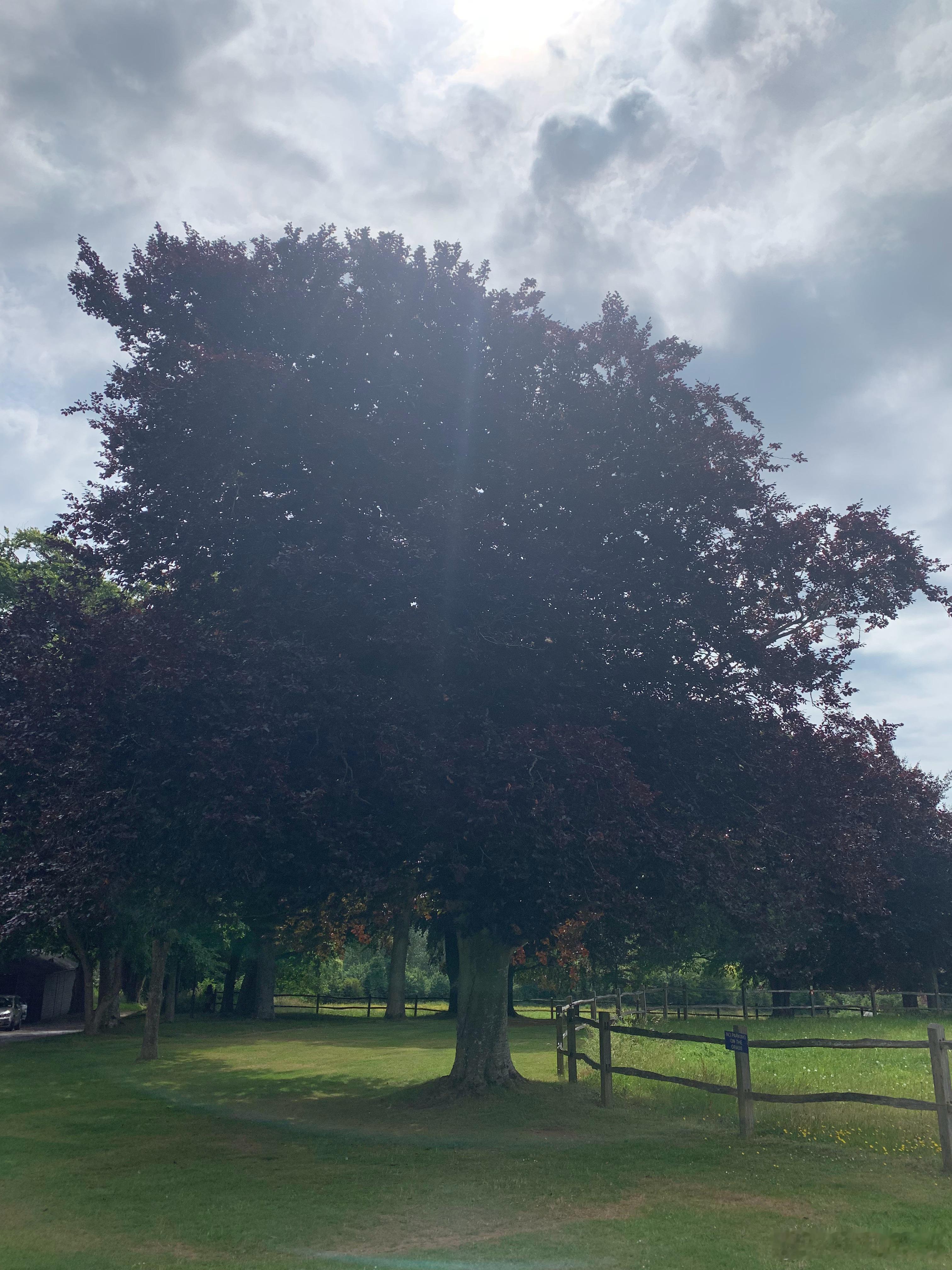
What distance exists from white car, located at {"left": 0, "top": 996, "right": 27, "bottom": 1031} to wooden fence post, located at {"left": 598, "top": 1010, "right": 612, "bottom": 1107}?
3716cm

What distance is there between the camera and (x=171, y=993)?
50.0m

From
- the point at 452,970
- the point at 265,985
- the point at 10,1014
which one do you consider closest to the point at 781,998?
the point at 452,970

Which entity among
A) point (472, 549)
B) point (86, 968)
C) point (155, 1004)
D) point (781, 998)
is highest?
point (472, 549)

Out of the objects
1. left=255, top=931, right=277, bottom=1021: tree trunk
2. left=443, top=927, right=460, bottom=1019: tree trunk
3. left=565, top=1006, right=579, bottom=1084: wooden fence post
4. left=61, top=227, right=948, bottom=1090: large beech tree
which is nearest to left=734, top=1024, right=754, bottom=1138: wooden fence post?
left=61, top=227, right=948, bottom=1090: large beech tree

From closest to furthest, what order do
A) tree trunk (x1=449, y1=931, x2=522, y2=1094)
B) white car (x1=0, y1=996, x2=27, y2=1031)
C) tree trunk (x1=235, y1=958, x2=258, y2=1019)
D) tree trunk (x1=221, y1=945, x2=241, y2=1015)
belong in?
tree trunk (x1=449, y1=931, x2=522, y2=1094) < white car (x1=0, y1=996, x2=27, y2=1031) < tree trunk (x1=235, y1=958, x2=258, y2=1019) < tree trunk (x1=221, y1=945, x2=241, y2=1015)

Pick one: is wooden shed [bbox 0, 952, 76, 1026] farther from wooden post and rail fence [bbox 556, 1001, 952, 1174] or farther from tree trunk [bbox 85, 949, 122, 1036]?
wooden post and rail fence [bbox 556, 1001, 952, 1174]

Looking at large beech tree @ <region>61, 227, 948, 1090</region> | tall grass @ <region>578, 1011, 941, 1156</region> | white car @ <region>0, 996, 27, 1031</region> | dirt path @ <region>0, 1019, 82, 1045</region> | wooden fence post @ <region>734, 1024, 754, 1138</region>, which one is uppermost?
large beech tree @ <region>61, 227, 948, 1090</region>

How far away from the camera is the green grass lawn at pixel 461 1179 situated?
29.1ft

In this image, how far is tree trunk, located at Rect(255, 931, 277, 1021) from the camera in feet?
169

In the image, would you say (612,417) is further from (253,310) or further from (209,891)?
(209,891)

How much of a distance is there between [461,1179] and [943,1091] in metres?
6.10

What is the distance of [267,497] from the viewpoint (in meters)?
16.3

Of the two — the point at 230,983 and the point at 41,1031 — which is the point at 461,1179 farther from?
the point at 230,983

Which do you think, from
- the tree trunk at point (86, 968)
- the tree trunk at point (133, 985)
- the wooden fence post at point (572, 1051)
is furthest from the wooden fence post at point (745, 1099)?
the tree trunk at point (133, 985)
